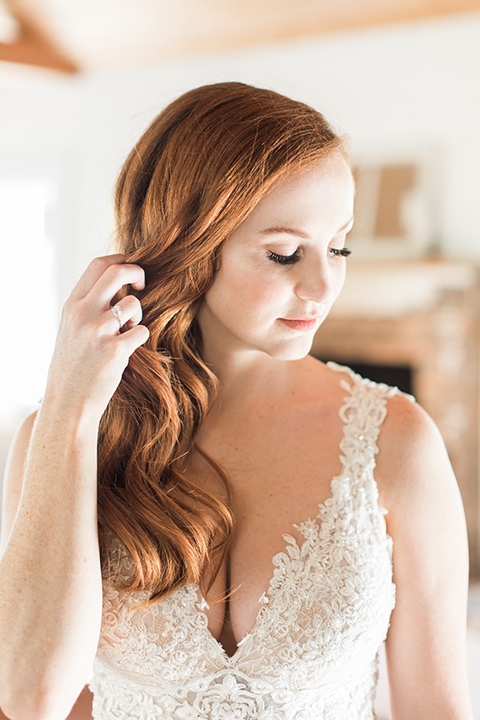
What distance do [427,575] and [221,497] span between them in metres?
0.34

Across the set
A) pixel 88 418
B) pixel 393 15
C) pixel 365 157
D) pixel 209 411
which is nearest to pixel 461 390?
pixel 365 157

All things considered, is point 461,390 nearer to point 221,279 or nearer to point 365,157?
point 365,157

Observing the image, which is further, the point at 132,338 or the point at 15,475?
the point at 15,475

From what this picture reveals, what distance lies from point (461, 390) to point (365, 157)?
1498mm

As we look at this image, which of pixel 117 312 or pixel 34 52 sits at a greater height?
pixel 34 52

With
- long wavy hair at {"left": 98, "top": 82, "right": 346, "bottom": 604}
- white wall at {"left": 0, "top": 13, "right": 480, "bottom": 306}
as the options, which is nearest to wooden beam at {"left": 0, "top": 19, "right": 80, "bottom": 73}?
white wall at {"left": 0, "top": 13, "right": 480, "bottom": 306}

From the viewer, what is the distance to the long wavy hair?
3.39ft

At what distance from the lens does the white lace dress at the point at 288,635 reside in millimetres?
1042

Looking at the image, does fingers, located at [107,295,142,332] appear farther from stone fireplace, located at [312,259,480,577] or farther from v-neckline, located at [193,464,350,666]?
stone fireplace, located at [312,259,480,577]

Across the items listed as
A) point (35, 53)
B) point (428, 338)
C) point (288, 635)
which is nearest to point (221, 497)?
point (288, 635)

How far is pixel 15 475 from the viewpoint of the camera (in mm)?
1156

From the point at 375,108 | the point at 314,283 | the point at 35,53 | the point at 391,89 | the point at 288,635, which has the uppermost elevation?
the point at 35,53

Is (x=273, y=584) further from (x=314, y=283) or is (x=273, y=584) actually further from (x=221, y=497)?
(x=314, y=283)

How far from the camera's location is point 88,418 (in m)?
1.01
